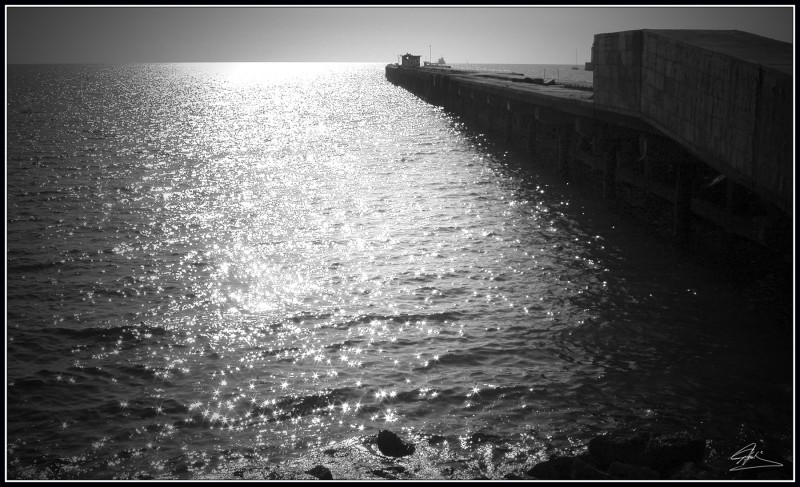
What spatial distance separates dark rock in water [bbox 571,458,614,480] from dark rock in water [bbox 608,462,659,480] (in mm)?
149

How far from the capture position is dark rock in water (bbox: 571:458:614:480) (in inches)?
296

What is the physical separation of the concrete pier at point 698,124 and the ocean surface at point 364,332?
144 centimetres

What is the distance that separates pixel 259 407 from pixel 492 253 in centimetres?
943

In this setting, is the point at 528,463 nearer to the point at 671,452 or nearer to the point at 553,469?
the point at 553,469

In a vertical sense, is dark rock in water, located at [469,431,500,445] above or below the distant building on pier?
below

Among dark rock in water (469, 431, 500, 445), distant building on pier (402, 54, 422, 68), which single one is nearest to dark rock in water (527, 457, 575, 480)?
dark rock in water (469, 431, 500, 445)

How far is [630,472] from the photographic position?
7.72 meters

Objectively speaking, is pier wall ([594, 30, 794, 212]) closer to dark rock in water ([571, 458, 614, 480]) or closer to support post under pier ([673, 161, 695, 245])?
support post under pier ([673, 161, 695, 245])

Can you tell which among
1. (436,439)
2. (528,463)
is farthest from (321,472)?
(528,463)

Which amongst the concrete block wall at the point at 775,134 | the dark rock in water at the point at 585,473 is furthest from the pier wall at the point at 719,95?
the dark rock in water at the point at 585,473

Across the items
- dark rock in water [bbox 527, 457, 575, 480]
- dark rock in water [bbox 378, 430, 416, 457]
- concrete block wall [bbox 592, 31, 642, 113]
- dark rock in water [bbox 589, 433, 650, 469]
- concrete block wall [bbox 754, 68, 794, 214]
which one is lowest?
dark rock in water [bbox 378, 430, 416, 457]

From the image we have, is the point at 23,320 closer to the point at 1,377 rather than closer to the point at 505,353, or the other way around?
the point at 1,377

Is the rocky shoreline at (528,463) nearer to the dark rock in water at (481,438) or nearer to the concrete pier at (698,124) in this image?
the dark rock in water at (481,438)

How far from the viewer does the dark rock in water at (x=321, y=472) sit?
838 cm
